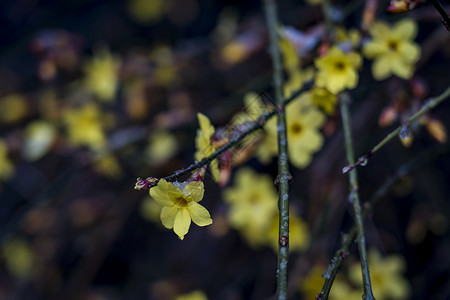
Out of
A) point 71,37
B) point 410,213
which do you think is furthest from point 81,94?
point 410,213

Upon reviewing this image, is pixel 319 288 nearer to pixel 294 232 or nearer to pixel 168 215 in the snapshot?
pixel 294 232

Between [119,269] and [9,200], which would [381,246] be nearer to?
[119,269]

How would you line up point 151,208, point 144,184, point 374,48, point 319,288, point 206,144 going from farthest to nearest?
point 151,208, point 319,288, point 374,48, point 206,144, point 144,184

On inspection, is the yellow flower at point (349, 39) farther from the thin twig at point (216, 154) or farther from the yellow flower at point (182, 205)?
the yellow flower at point (182, 205)

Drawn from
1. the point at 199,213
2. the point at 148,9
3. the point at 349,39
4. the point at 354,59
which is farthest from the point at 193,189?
the point at 148,9

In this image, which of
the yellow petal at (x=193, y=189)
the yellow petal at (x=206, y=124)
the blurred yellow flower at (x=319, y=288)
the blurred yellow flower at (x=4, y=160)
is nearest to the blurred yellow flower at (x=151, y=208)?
the blurred yellow flower at (x=4, y=160)

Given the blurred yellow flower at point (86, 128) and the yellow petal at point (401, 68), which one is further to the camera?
the blurred yellow flower at point (86, 128)
